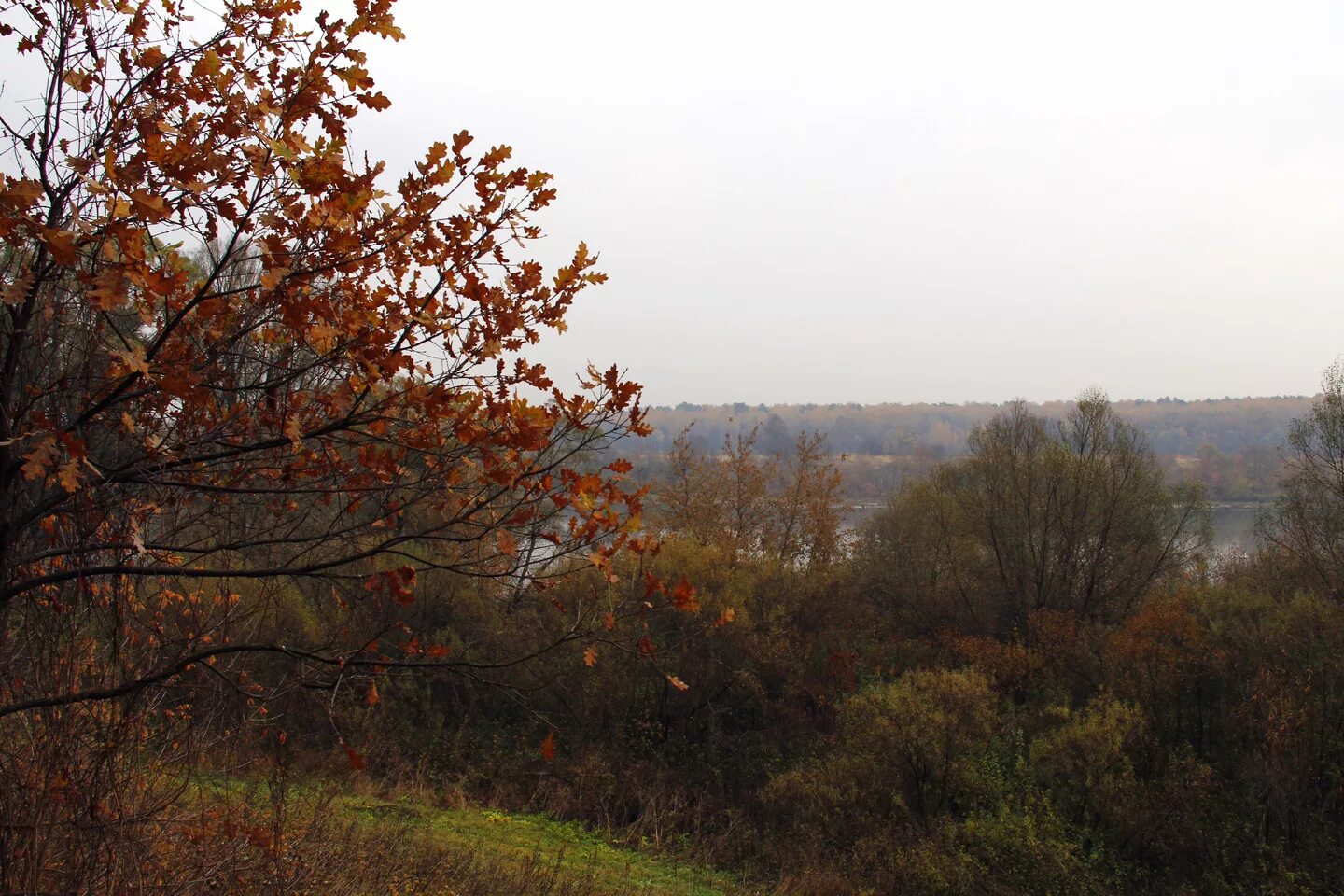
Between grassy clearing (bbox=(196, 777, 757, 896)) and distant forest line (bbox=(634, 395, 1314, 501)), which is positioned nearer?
grassy clearing (bbox=(196, 777, 757, 896))

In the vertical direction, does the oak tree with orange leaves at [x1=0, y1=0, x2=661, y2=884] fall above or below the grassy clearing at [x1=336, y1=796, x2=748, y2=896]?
above

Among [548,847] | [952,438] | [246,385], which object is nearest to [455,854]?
[548,847]

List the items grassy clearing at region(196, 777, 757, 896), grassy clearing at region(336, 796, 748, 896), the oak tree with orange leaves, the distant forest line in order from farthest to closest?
the distant forest line → grassy clearing at region(336, 796, 748, 896) → grassy clearing at region(196, 777, 757, 896) → the oak tree with orange leaves

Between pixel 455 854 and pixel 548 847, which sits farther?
pixel 548 847

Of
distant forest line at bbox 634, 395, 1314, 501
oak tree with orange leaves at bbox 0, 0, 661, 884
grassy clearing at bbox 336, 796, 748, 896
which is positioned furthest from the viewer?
distant forest line at bbox 634, 395, 1314, 501

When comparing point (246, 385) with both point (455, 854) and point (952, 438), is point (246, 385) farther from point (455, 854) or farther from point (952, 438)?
point (952, 438)

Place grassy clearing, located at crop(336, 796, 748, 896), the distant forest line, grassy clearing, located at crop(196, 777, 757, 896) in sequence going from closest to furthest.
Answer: grassy clearing, located at crop(196, 777, 757, 896)
grassy clearing, located at crop(336, 796, 748, 896)
the distant forest line

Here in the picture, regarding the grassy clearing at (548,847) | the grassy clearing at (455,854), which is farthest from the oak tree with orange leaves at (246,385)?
the grassy clearing at (548,847)

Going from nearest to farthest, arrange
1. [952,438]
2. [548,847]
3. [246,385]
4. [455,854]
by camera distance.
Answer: [246,385] < [455,854] < [548,847] < [952,438]

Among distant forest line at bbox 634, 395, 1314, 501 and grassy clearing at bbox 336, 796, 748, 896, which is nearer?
grassy clearing at bbox 336, 796, 748, 896

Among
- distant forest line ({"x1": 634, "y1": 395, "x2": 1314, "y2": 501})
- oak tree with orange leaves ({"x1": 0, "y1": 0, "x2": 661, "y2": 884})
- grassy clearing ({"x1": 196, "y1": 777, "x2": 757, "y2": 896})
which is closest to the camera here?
oak tree with orange leaves ({"x1": 0, "y1": 0, "x2": 661, "y2": 884})

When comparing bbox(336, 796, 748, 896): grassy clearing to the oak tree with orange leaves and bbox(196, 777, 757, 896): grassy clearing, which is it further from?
the oak tree with orange leaves

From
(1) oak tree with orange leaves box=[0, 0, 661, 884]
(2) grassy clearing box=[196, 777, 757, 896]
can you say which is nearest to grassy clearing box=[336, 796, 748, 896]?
(2) grassy clearing box=[196, 777, 757, 896]

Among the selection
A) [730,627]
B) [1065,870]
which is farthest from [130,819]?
[730,627]
